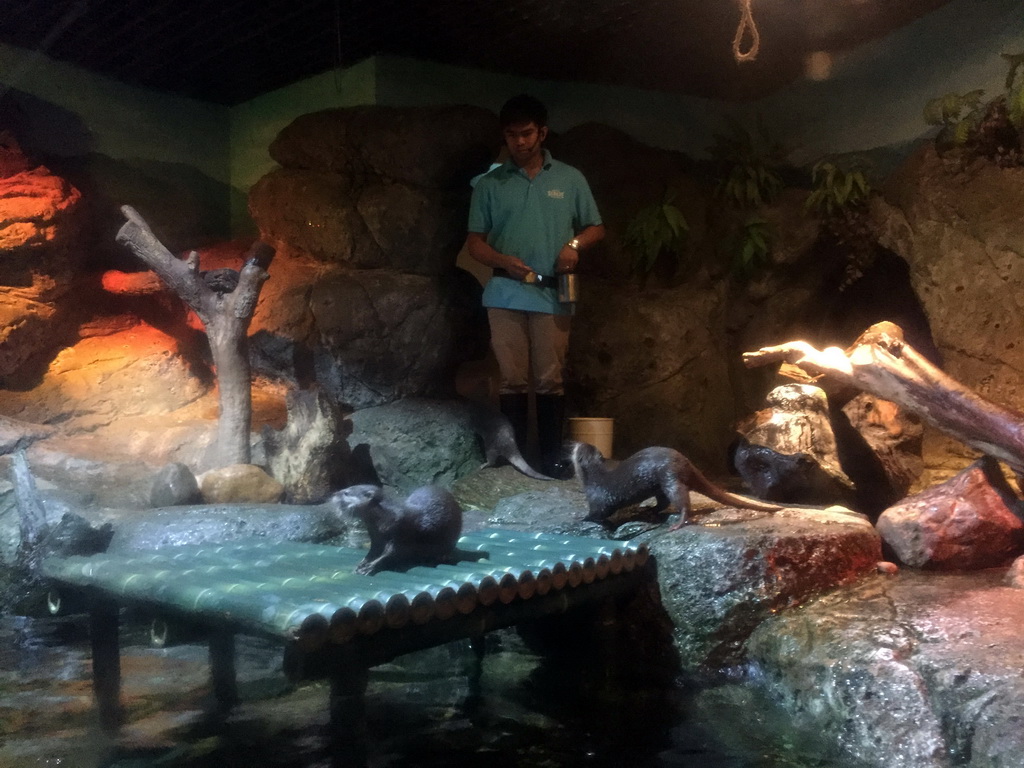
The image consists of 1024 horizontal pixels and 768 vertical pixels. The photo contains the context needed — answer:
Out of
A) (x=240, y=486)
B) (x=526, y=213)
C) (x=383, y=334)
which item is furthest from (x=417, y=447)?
(x=526, y=213)

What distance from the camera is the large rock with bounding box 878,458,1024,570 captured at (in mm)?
4223

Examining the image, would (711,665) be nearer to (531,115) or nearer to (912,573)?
(912,573)

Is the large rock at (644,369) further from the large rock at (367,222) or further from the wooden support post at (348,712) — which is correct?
the wooden support post at (348,712)

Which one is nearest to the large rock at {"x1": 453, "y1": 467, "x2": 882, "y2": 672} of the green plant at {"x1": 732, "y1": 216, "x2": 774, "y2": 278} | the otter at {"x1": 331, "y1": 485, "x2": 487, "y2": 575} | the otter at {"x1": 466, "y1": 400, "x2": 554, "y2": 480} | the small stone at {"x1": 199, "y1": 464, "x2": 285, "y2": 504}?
the otter at {"x1": 331, "y1": 485, "x2": 487, "y2": 575}

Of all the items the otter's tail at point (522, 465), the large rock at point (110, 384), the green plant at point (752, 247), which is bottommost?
the otter's tail at point (522, 465)

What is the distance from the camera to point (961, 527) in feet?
14.0

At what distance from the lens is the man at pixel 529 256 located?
5977mm

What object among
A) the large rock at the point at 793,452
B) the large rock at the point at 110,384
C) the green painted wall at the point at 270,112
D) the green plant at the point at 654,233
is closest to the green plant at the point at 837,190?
the green plant at the point at 654,233

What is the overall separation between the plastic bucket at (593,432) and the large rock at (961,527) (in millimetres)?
2294

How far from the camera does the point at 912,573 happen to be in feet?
13.5

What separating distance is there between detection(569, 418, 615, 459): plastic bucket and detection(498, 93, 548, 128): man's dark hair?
2250 mm

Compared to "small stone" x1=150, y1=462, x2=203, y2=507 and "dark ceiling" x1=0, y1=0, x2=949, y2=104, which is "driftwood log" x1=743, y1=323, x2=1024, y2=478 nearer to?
"dark ceiling" x1=0, y1=0, x2=949, y2=104

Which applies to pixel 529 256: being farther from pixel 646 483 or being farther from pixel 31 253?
pixel 31 253

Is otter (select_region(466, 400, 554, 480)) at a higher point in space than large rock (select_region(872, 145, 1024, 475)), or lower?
lower
